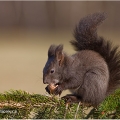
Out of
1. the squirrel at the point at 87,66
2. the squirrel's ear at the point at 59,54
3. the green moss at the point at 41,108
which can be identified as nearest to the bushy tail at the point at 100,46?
the squirrel at the point at 87,66

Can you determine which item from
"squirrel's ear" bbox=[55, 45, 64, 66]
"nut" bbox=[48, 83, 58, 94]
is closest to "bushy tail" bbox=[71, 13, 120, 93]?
"squirrel's ear" bbox=[55, 45, 64, 66]

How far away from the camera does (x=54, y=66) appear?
172cm

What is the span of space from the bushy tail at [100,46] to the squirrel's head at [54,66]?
4.6 inches

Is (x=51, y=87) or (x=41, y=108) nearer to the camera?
(x=41, y=108)

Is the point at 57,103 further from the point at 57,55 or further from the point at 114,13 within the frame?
the point at 114,13

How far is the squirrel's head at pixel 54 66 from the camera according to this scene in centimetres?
168

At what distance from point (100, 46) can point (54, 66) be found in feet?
0.74

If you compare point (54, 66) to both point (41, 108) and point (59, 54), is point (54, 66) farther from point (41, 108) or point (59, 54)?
point (41, 108)

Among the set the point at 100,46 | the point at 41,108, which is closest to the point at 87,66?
the point at 100,46

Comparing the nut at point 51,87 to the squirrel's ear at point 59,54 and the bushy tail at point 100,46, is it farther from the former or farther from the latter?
the bushy tail at point 100,46

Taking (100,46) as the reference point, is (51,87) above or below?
below

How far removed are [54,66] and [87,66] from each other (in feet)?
0.48

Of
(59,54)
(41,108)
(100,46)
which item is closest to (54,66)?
(59,54)

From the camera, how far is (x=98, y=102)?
1.58m
